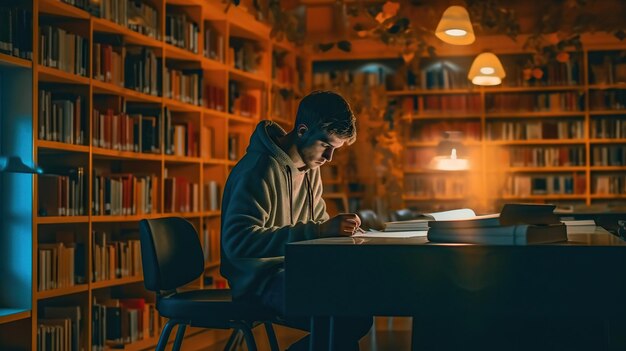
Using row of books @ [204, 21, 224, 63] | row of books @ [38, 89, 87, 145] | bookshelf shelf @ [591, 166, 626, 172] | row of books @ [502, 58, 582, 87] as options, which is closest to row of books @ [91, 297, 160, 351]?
row of books @ [38, 89, 87, 145]

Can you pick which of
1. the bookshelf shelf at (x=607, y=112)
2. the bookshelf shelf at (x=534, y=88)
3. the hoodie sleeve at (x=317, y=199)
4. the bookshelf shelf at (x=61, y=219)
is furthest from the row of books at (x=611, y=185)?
the hoodie sleeve at (x=317, y=199)

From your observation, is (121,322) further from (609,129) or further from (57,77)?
(609,129)

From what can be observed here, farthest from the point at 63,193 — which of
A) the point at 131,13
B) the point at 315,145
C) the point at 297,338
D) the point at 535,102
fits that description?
the point at 535,102

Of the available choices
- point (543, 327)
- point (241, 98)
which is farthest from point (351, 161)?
point (543, 327)

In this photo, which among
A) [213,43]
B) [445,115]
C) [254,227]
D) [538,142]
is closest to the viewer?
[254,227]

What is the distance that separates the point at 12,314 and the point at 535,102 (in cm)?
649

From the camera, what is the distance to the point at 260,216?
8.11 feet

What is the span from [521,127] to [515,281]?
290 inches

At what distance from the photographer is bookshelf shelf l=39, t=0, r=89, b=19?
404 centimetres

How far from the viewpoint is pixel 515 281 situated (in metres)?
1.83

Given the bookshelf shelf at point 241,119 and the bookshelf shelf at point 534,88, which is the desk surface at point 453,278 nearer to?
the bookshelf shelf at point 241,119

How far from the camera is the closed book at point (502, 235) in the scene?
1852 mm

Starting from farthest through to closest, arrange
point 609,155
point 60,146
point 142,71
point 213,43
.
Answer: point 609,155 < point 213,43 < point 142,71 < point 60,146

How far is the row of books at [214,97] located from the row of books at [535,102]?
146 inches
